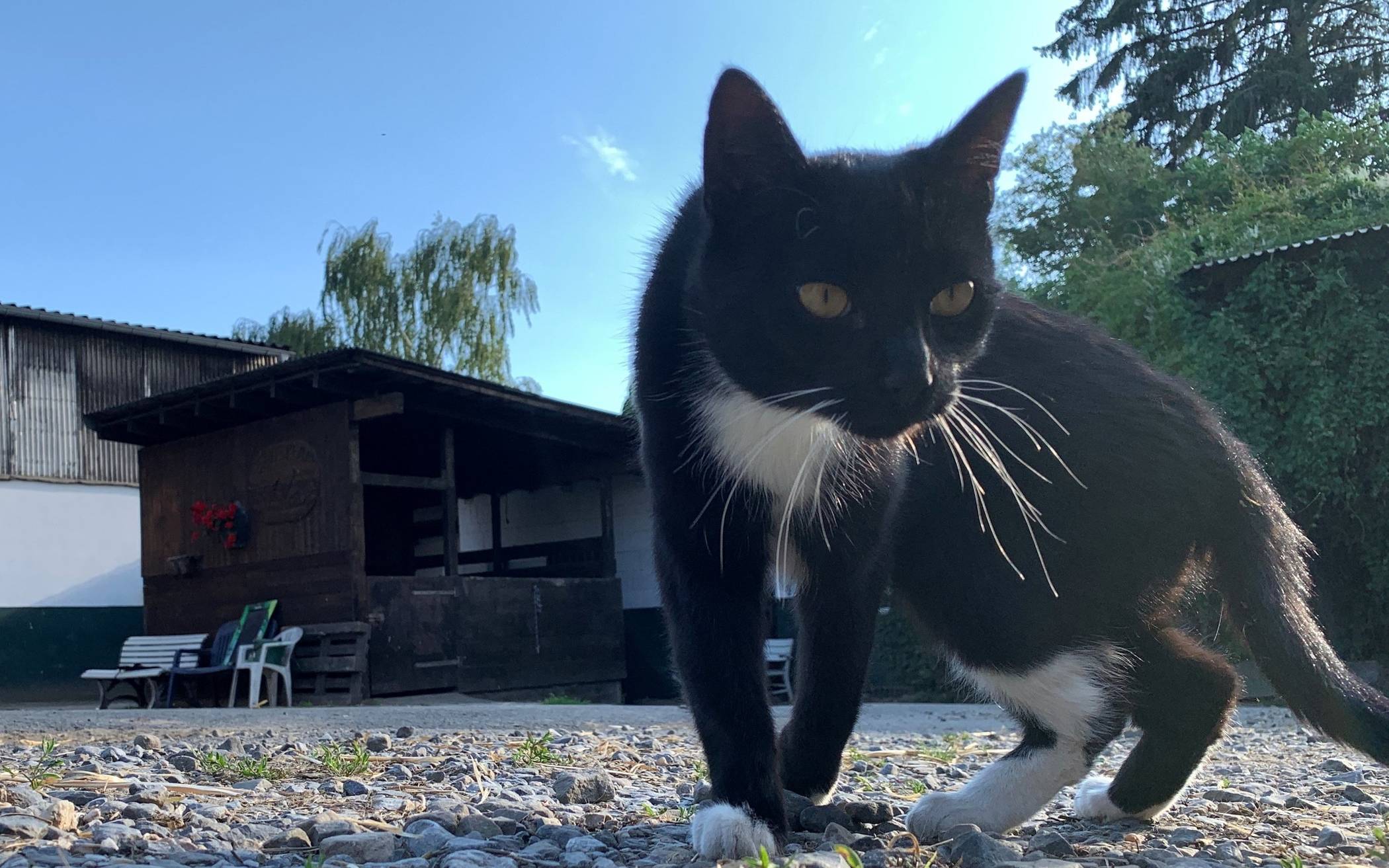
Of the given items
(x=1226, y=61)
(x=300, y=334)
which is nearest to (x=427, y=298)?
(x=300, y=334)

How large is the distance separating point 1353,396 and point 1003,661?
22.8ft

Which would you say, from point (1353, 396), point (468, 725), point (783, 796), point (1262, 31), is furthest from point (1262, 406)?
point (1262, 31)

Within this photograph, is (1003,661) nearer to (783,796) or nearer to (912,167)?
(783,796)

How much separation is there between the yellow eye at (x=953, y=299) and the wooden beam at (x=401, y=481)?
8482 mm

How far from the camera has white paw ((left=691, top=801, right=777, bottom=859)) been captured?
75.4 inches

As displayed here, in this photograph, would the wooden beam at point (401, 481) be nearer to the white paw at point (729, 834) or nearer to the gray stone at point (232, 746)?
the gray stone at point (232, 746)

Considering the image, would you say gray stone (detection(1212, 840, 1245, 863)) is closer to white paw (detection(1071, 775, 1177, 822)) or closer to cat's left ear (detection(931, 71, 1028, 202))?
white paw (detection(1071, 775, 1177, 822))

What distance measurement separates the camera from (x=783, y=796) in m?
2.15

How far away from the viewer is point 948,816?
7.54 feet

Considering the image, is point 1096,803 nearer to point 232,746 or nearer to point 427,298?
point 232,746

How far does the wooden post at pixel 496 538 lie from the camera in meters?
13.5

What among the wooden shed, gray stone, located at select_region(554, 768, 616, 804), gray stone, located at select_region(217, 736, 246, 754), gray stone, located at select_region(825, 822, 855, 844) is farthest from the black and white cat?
the wooden shed

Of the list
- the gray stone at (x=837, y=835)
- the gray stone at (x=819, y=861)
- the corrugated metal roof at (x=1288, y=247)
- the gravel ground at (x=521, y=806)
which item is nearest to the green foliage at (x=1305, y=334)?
the corrugated metal roof at (x=1288, y=247)

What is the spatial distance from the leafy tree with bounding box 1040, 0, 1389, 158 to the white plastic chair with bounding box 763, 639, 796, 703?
498 inches
